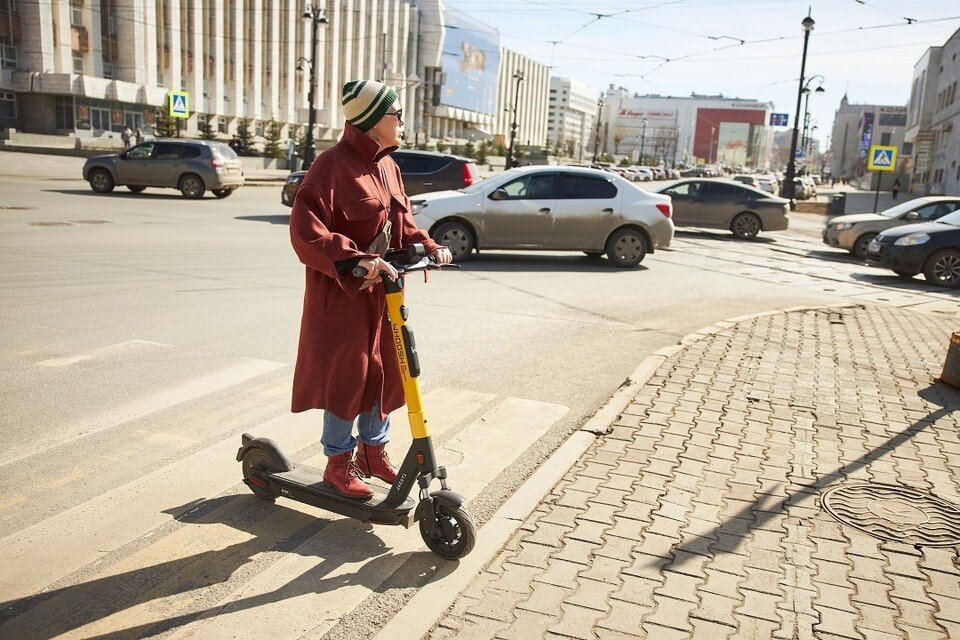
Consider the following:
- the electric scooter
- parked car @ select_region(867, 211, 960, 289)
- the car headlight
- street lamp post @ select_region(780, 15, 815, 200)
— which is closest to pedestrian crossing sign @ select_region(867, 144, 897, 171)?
street lamp post @ select_region(780, 15, 815, 200)

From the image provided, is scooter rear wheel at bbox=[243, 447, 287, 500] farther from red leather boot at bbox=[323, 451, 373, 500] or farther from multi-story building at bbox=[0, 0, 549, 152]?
multi-story building at bbox=[0, 0, 549, 152]

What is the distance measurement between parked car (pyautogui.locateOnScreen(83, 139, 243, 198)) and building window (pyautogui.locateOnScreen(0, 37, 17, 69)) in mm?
29787

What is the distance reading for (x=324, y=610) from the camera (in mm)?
3047

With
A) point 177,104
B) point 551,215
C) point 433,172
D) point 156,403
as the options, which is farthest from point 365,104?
point 177,104

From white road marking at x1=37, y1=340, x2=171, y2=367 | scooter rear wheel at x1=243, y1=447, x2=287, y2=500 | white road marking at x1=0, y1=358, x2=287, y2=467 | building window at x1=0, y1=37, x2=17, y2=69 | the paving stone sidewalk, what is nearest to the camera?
the paving stone sidewalk

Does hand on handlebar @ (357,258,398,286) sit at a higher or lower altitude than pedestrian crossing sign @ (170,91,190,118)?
lower

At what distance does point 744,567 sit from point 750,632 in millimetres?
511

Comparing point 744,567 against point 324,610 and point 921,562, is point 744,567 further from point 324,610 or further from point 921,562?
point 324,610

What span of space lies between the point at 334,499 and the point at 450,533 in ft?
1.81

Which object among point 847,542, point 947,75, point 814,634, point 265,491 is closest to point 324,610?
point 265,491

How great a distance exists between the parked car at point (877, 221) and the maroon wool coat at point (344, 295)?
16.8m

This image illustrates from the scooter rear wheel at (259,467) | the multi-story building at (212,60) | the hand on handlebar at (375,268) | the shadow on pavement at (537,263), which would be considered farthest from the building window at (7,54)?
the hand on handlebar at (375,268)

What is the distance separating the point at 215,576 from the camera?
3.25m

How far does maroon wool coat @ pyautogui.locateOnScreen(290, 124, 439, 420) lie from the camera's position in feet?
10.9
